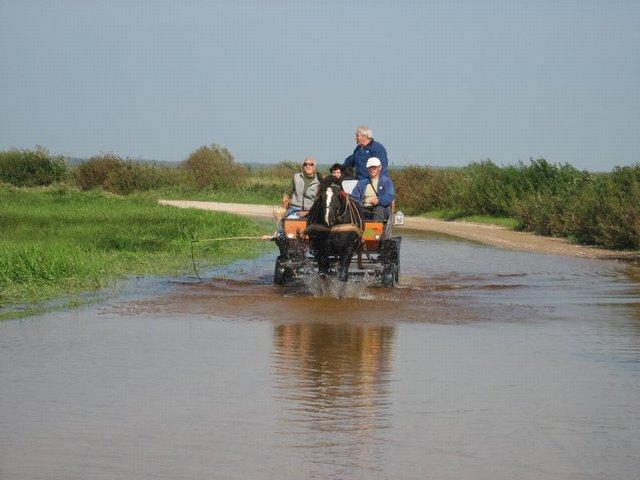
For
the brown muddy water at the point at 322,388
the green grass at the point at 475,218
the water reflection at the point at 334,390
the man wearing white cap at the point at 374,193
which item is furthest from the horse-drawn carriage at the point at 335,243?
the green grass at the point at 475,218

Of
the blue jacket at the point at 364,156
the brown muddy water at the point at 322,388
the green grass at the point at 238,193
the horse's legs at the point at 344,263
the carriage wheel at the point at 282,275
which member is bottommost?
the brown muddy water at the point at 322,388

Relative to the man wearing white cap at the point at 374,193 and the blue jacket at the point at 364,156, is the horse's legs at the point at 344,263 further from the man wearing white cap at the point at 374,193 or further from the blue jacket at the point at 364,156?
the blue jacket at the point at 364,156

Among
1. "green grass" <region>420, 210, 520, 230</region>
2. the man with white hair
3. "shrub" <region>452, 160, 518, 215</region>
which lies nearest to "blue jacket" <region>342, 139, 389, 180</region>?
the man with white hair

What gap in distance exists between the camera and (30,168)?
70750mm

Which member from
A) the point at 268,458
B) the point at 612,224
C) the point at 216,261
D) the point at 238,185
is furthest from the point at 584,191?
the point at 238,185

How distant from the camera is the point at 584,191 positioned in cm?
3281

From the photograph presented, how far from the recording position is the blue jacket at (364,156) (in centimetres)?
1830

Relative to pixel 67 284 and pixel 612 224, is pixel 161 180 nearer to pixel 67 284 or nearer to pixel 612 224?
pixel 612 224

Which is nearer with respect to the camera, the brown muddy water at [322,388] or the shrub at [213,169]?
the brown muddy water at [322,388]

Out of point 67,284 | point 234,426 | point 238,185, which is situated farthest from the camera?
point 238,185

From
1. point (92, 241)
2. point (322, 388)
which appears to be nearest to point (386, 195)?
point (322, 388)

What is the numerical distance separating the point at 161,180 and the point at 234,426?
203ft

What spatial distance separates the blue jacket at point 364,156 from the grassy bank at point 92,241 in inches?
159

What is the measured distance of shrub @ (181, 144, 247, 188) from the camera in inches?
2741
